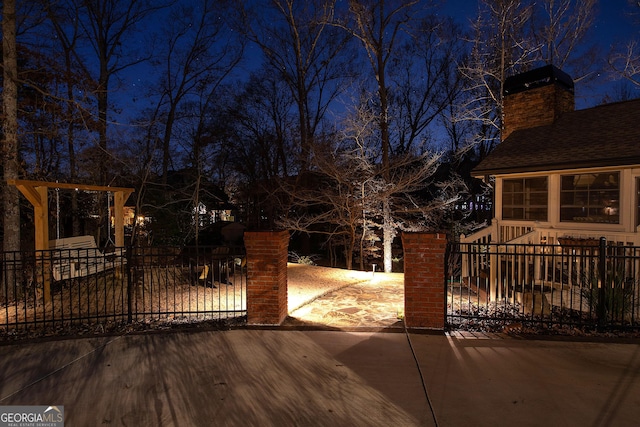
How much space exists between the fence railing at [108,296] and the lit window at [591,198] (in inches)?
287

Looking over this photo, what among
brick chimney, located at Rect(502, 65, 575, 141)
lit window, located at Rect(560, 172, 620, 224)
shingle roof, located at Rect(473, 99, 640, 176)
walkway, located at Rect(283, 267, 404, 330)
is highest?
brick chimney, located at Rect(502, 65, 575, 141)

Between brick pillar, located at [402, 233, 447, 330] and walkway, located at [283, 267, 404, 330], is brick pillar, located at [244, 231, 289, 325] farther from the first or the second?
brick pillar, located at [402, 233, 447, 330]

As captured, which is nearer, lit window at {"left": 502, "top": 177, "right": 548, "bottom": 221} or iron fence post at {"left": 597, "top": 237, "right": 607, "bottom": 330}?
iron fence post at {"left": 597, "top": 237, "right": 607, "bottom": 330}

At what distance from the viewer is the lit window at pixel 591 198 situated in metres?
7.59

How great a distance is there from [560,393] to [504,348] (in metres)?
1.08

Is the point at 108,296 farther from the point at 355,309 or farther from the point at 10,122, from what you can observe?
the point at 355,309

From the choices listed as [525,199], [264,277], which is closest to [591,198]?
[525,199]

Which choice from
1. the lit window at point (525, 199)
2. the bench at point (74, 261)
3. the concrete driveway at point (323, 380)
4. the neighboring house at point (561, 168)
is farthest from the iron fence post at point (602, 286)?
the bench at point (74, 261)

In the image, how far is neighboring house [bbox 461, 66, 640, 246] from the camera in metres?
7.36

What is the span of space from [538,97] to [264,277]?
9.64 metres

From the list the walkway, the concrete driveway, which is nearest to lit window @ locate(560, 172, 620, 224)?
the concrete driveway

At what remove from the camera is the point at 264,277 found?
5328mm

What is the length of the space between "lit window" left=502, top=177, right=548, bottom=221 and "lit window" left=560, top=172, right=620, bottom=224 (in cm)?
45

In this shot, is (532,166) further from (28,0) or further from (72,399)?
(28,0)
